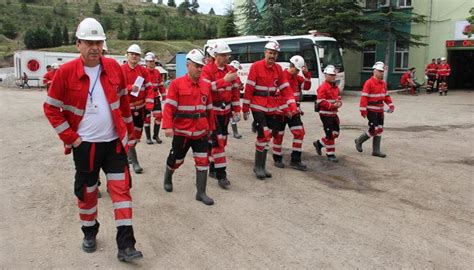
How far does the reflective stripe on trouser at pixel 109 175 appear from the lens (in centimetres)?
425

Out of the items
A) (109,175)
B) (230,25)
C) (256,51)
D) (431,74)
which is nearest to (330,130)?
(109,175)

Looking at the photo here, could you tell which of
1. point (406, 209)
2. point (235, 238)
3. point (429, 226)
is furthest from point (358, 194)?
point (235, 238)

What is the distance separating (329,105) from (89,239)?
5.33 m

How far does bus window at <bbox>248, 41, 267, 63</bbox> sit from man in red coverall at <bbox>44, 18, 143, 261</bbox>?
64.0 ft

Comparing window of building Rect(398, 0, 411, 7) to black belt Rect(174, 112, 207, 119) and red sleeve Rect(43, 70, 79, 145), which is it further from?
red sleeve Rect(43, 70, 79, 145)

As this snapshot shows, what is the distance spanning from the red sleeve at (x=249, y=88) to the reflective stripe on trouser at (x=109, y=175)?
10.5 ft

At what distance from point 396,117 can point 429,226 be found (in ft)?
34.8

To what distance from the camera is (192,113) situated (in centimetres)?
587

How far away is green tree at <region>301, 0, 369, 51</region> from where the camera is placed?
24.0 metres

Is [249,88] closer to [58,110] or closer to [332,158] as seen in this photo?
[332,158]

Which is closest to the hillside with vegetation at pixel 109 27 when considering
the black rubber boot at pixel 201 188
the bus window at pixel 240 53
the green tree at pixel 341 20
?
the bus window at pixel 240 53

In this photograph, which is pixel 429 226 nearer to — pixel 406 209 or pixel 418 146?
pixel 406 209

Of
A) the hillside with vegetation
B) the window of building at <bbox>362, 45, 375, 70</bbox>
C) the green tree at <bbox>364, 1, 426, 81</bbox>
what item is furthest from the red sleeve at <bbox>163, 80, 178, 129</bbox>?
the hillside with vegetation

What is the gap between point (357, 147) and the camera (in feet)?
31.3
